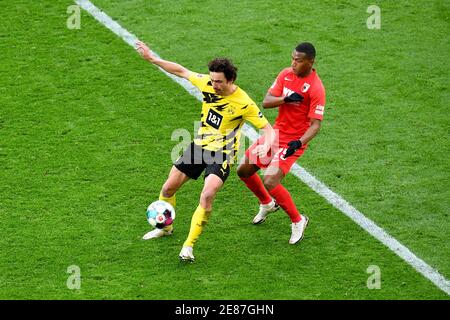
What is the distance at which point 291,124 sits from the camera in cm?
1050

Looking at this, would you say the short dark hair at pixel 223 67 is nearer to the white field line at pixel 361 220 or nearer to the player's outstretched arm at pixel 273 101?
the player's outstretched arm at pixel 273 101

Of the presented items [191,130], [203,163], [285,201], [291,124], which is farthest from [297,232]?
[191,130]

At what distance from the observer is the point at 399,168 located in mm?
12000

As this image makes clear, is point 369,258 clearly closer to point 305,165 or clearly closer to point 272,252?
point 272,252

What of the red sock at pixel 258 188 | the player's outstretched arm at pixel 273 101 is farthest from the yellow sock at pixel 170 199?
the player's outstretched arm at pixel 273 101

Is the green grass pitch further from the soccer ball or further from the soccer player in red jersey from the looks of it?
the soccer player in red jersey

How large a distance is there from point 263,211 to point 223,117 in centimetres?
142

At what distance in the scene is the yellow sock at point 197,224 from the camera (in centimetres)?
1005

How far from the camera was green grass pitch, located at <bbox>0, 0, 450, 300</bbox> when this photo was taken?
994 cm

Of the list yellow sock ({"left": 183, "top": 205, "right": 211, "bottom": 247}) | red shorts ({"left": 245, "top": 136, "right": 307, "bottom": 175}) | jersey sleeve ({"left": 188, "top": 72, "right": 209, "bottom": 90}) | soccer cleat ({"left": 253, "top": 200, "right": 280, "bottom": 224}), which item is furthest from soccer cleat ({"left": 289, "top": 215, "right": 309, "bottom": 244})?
jersey sleeve ({"left": 188, "top": 72, "right": 209, "bottom": 90})

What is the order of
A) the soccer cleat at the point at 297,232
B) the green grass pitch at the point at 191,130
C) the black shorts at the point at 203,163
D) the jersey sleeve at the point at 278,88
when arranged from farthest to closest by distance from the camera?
the soccer cleat at the point at 297,232 < the jersey sleeve at the point at 278,88 < the black shorts at the point at 203,163 < the green grass pitch at the point at 191,130

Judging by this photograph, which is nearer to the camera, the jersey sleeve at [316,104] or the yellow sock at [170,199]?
the jersey sleeve at [316,104]

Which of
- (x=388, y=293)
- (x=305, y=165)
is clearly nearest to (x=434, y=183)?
(x=305, y=165)

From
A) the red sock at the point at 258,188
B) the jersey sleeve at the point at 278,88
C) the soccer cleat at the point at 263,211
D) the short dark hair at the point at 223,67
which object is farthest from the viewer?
the soccer cleat at the point at 263,211
